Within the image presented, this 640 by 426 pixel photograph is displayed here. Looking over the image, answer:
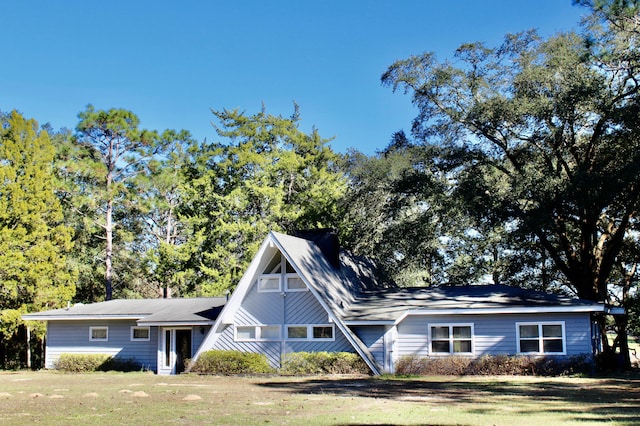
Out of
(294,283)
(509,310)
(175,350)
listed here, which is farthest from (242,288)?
(509,310)

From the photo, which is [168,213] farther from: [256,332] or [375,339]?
[375,339]

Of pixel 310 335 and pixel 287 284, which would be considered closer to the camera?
pixel 310 335

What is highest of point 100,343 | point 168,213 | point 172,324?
point 168,213

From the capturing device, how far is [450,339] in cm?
2394

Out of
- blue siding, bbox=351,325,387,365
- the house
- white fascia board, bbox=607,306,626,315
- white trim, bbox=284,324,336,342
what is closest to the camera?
white fascia board, bbox=607,306,626,315

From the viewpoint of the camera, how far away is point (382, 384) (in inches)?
765

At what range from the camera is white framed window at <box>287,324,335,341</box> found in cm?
2473

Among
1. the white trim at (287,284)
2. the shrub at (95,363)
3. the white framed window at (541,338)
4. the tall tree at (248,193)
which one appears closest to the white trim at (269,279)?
the white trim at (287,284)

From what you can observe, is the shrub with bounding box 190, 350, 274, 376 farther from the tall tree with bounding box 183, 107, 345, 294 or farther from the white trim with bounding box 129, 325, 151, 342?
the tall tree with bounding box 183, 107, 345, 294

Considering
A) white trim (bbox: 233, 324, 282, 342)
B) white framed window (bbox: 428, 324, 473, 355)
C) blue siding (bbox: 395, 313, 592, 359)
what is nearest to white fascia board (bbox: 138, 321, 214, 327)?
white trim (bbox: 233, 324, 282, 342)

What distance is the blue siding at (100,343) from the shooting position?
93.1 feet

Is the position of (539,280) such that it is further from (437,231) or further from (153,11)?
(153,11)

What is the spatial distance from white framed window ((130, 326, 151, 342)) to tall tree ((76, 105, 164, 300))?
970 cm

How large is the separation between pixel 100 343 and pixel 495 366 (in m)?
17.2
